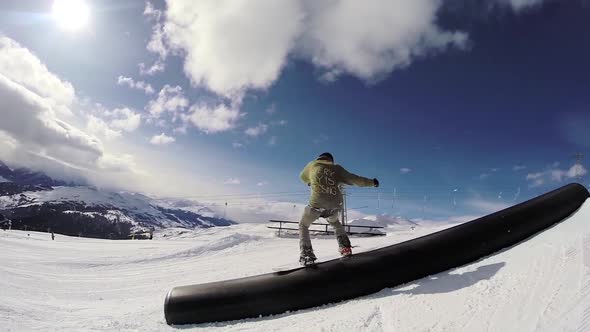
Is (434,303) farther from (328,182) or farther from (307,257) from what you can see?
(328,182)

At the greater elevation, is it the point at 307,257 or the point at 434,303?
the point at 307,257

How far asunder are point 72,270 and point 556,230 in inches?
477

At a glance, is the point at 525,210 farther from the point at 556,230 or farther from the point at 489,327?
the point at 489,327

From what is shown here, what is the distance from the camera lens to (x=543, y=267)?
434 centimetres

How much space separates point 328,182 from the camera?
17.7 ft

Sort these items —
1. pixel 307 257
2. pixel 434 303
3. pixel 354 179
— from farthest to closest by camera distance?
pixel 354 179 < pixel 307 257 < pixel 434 303

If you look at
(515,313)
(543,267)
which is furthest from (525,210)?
(515,313)

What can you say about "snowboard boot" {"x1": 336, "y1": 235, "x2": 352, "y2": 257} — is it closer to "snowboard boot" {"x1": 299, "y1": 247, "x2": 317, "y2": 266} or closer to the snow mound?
"snowboard boot" {"x1": 299, "y1": 247, "x2": 317, "y2": 266}

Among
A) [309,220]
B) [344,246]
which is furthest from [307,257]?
[344,246]

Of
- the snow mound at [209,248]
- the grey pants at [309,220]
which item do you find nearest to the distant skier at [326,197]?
the grey pants at [309,220]

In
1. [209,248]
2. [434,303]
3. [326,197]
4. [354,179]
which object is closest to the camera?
[434,303]

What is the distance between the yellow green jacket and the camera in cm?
537

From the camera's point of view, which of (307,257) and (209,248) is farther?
(209,248)

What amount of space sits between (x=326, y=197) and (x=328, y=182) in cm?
24
